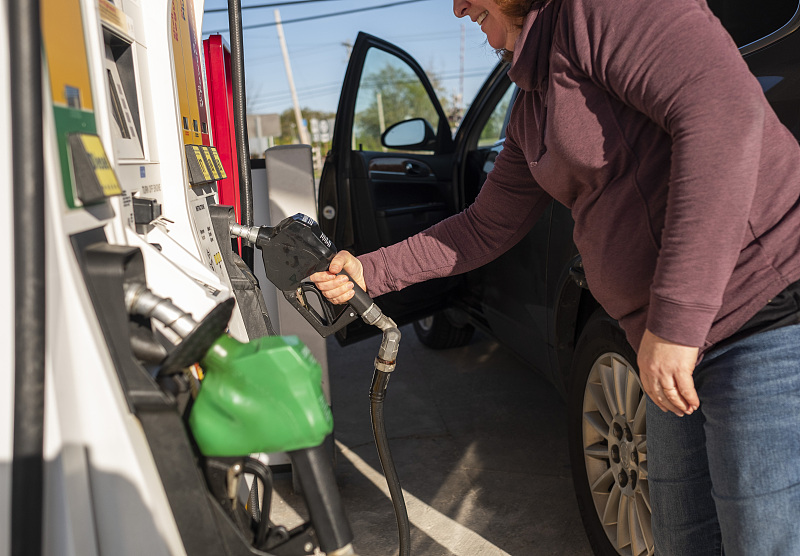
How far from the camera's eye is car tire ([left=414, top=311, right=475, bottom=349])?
4770 millimetres

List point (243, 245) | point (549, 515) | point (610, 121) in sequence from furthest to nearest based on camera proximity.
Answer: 1. point (549, 515)
2. point (243, 245)
3. point (610, 121)

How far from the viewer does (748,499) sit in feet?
4.05

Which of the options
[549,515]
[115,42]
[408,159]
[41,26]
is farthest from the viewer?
[408,159]

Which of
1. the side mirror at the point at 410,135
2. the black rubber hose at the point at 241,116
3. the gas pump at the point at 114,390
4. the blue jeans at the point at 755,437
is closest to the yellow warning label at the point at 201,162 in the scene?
the black rubber hose at the point at 241,116

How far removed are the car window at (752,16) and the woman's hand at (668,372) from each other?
1.18 m

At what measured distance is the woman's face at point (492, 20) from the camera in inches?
54.6

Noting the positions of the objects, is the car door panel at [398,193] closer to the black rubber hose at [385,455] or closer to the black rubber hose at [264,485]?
the black rubber hose at [385,455]

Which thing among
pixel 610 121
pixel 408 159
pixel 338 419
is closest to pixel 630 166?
pixel 610 121

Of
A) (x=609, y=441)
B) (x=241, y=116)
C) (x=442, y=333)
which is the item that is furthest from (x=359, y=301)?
(x=442, y=333)

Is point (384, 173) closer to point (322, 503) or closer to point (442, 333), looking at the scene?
point (442, 333)

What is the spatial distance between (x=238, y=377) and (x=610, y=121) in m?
0.76

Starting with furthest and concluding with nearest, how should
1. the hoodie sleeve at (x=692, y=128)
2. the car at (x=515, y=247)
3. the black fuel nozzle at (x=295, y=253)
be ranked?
the car at (x=515, y=247), the black fuel nozzle at (x=295, y=253), the hoodie sleeve at (x=692, y=128)

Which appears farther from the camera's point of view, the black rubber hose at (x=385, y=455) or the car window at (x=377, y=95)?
the car window at (x=377, y=95)

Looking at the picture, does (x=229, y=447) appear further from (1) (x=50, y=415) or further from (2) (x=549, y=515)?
(2) (x=549, y=515)
